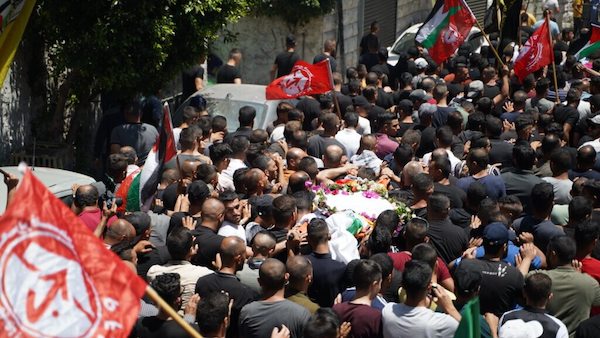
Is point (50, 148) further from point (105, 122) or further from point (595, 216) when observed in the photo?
point (595, 216)

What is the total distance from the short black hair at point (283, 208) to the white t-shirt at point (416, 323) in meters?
1.89

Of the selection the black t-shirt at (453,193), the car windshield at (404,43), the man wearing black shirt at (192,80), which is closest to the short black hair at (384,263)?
the black t-shirt at (453,193)

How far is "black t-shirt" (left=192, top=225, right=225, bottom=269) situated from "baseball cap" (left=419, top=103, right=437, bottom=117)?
4.94m

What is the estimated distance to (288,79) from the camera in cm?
1348

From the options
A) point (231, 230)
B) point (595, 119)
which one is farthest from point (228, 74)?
point (231, 230)

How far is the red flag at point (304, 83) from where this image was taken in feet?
43.8

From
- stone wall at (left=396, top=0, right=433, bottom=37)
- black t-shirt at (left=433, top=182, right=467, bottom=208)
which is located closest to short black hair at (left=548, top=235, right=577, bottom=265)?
black t-shirt at (left=433, top=182, right=467, bottom=208)

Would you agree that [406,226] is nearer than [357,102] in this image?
Yes

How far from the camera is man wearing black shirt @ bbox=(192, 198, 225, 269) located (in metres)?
8.52

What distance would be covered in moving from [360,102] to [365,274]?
23.3ft

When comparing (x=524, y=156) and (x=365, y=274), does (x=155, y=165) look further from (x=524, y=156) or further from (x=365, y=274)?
(x=524, y=156)

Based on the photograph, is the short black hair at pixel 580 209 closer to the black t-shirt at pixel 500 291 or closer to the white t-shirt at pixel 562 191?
the white t-shirt at pixel 562 191

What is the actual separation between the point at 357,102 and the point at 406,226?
5862mm

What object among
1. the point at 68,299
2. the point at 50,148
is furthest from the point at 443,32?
the point at 68,299
